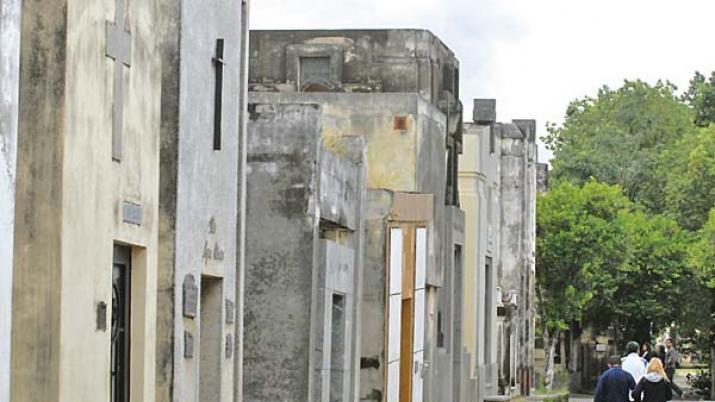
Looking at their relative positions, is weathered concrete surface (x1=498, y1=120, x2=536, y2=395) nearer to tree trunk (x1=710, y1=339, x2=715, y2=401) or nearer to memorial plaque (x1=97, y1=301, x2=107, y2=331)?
tree trunk (x1=710, y1=339, x2=715, y2=401)

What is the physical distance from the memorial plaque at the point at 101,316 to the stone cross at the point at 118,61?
3.46 ft

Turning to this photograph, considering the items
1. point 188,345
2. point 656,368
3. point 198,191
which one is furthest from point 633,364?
point 188,345

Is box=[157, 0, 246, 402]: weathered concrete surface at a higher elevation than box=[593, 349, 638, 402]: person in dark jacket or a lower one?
higher

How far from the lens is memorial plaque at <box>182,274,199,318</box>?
52.5 ft

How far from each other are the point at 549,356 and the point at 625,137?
3031 cm

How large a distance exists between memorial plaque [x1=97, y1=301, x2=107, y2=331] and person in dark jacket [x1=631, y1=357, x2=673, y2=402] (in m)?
12.9

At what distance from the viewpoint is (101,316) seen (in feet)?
45.5

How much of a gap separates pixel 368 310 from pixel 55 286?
1288 cm

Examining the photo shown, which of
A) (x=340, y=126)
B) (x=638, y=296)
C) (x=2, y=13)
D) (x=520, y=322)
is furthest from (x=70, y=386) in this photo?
(x=638, y=296)

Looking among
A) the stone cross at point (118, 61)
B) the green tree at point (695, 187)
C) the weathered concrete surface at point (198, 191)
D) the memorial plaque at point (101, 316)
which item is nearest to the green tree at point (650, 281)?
the green tree at point (695, 187)

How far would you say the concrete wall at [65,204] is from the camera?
42.2 feet

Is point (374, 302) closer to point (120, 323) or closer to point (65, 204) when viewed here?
point (120, 323)

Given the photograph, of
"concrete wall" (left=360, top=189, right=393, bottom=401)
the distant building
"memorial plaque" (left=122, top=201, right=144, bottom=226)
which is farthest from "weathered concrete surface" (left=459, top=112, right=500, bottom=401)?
"memorial plaque" (left=122, top=201, right=144, bottom=226)

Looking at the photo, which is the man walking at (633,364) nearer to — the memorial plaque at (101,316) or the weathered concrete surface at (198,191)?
the weathered concrete surface at (198,191)
